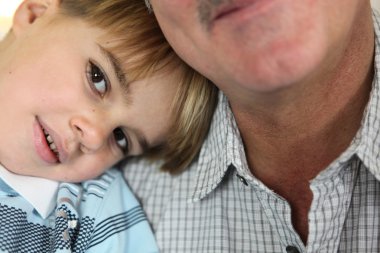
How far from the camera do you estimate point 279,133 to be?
3.02ft

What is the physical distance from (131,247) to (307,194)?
15.6 inches

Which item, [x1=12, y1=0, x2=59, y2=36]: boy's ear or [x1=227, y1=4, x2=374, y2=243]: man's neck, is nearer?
[x1=227, y1=4, x2=374, y2=243]: man's neck

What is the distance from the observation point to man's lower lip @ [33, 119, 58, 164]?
109 centimetres

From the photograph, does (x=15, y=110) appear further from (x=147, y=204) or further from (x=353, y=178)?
(x=353, y=178)

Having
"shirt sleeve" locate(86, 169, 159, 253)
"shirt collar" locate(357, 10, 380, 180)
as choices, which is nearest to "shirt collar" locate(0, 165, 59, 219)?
"shirt sleeve" locate(86, 169, 159, 253)

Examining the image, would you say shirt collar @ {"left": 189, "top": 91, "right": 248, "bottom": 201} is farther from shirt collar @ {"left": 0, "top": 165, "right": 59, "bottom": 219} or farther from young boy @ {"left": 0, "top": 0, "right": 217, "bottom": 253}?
shirt collar @ {"left": 0, "top": 165, "right": 59, "bottom": 219}

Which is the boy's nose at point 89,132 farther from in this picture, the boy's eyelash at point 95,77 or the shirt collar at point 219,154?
the shirt collar at point 219,154

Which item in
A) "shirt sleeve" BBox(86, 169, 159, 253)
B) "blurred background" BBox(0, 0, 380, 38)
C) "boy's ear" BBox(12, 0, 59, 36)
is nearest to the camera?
"shirt sleeve" BBox(86, 169, 159, 253)

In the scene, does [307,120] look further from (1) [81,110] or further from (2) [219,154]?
(1) [81,110]

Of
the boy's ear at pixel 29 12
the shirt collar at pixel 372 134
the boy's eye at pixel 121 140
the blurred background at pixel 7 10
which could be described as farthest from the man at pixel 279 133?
the blurred background at pixel 7 10

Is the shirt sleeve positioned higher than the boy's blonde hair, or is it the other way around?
the boy's blonde hair

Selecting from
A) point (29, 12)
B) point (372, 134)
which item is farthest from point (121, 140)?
point (372, 134)

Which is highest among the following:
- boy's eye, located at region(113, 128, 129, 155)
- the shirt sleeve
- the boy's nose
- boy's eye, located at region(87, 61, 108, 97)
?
boy's eye, located at region(87, 61, 108, 97)

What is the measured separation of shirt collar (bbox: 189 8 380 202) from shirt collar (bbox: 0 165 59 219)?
312 millimetres
